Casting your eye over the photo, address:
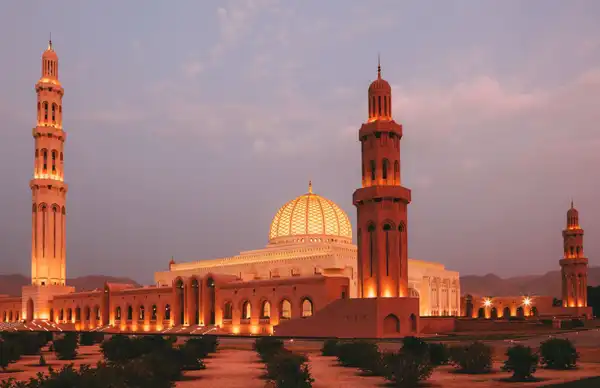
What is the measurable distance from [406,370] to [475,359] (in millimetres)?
3766

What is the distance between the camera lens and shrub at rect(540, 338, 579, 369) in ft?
62.8

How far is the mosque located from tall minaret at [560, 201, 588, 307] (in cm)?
14

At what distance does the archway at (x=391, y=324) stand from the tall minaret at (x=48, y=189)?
41498 millimetres

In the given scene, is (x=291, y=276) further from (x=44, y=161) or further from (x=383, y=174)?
(x=44, y=161)

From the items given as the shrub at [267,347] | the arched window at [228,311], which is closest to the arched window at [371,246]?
the arched window at [228,311]

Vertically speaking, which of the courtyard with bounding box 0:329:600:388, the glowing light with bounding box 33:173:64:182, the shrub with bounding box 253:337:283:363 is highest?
the glowing light with bounding box 33:173:64:182

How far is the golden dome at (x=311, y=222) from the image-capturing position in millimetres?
62812

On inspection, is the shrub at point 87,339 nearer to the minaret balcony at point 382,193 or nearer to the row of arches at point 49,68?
the minaret balcony at point 382,193

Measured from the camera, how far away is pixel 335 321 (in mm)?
39438

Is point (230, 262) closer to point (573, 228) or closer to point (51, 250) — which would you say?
point (51, 250)

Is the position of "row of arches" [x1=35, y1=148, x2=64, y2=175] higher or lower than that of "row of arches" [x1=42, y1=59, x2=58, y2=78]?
lower

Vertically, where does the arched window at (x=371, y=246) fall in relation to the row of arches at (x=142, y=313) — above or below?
above

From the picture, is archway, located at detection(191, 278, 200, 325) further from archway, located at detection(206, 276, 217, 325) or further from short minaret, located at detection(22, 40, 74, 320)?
short minaret, located at detection(22, 40, 74, 320)

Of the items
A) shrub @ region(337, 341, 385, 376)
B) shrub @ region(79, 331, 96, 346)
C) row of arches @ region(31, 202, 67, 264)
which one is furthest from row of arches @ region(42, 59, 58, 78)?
shrub @ region(337, 341, 385, 376)
